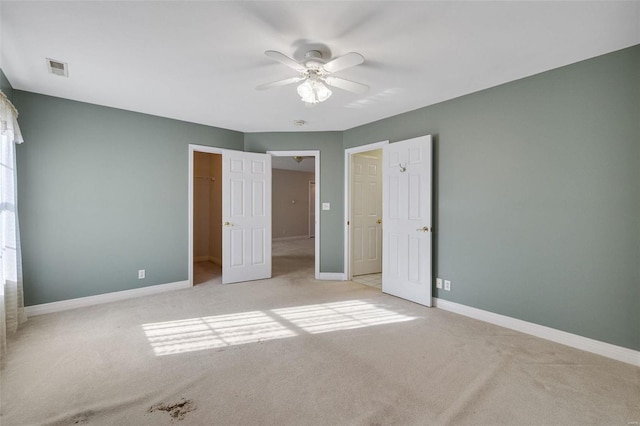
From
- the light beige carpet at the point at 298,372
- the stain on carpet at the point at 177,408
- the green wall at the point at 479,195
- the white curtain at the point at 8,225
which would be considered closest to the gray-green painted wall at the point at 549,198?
the green wall at the point at 479,195

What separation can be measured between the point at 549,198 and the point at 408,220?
149 centimetres

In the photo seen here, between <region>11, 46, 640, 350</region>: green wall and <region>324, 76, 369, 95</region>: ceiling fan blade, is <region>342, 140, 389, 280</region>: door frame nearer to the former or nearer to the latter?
<region>11, 46, 640, 350</region>: green wall

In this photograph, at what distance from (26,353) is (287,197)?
8252 millimetres

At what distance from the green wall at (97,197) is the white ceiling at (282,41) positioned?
1.43ft

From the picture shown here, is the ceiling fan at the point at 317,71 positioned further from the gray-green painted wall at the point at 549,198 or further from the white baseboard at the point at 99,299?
the white baseboard at the point at 99,299

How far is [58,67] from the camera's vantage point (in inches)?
105

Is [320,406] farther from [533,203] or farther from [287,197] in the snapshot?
[287,197]

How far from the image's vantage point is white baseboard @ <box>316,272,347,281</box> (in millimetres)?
4875

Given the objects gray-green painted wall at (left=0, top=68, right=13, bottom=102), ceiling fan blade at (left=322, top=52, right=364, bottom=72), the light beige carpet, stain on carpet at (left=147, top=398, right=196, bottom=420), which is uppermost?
gray-green painted wall at (left=0, top=68, right=13, bottom=102)

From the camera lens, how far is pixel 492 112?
3092mm

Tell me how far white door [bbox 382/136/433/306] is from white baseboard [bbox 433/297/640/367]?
0.40 meters

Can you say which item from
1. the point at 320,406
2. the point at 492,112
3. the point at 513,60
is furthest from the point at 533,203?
the point at 320,406

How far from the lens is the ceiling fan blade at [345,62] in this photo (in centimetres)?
206

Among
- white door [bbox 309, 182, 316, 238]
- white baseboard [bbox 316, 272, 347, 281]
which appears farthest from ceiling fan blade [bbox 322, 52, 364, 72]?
white door [bbox 309, 182, 316, 238]
